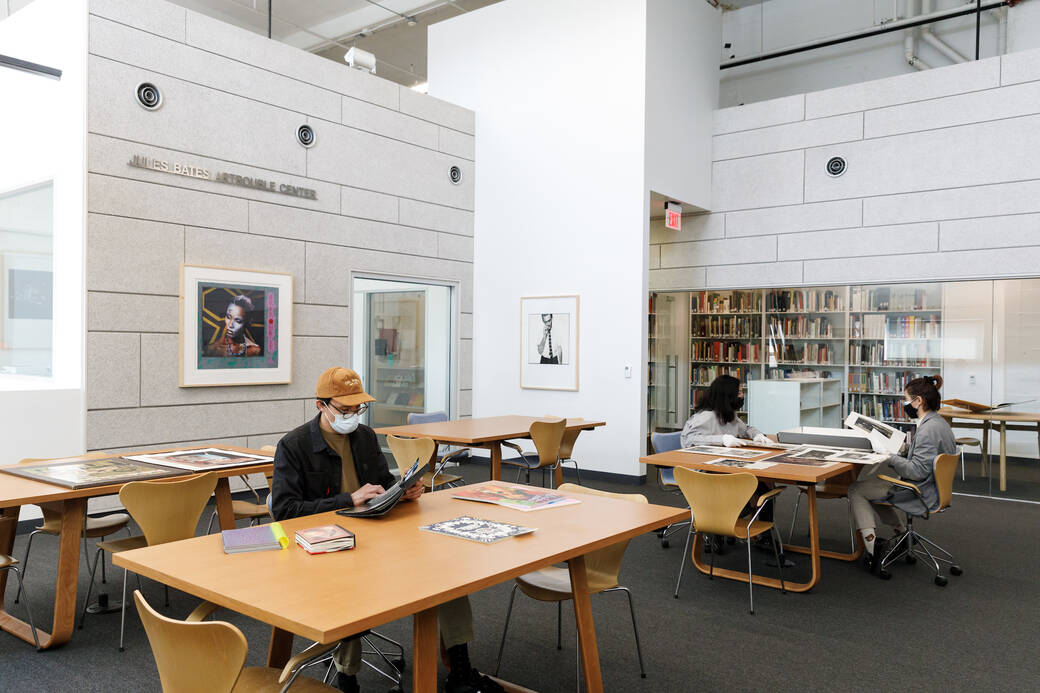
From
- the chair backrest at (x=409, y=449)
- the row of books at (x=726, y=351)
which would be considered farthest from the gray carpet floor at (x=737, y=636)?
the row of books at (x=726, y=351)

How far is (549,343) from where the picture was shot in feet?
29.6

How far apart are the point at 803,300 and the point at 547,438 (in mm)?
4180

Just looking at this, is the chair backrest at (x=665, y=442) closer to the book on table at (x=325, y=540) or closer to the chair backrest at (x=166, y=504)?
the chair backrest at (x=166, y=504)

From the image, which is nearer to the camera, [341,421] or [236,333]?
[341,421]

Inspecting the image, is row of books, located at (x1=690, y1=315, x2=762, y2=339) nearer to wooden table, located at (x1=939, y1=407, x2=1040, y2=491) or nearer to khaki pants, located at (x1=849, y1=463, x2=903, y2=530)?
wooden table, located at (x1=939, y1=407, x2=1040, y2=491)

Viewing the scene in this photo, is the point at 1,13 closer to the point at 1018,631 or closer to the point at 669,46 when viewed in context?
the point at 669,46

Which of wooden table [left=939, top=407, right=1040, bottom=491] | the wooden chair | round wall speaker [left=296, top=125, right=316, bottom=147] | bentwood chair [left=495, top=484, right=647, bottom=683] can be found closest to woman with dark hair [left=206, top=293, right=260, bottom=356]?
round wall speaker [left=296, top=125, right=316, bottom=147]

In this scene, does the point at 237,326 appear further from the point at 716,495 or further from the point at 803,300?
the point at 803,300

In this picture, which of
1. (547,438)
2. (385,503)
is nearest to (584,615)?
(385,503)

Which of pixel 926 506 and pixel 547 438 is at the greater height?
pixel 547 438

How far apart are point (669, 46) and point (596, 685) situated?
778 cm

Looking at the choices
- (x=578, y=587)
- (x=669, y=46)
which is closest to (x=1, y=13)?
(x=669, y=46)

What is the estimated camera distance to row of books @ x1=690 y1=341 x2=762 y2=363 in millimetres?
9188

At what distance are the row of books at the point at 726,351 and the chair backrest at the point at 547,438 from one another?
12.0 feet
